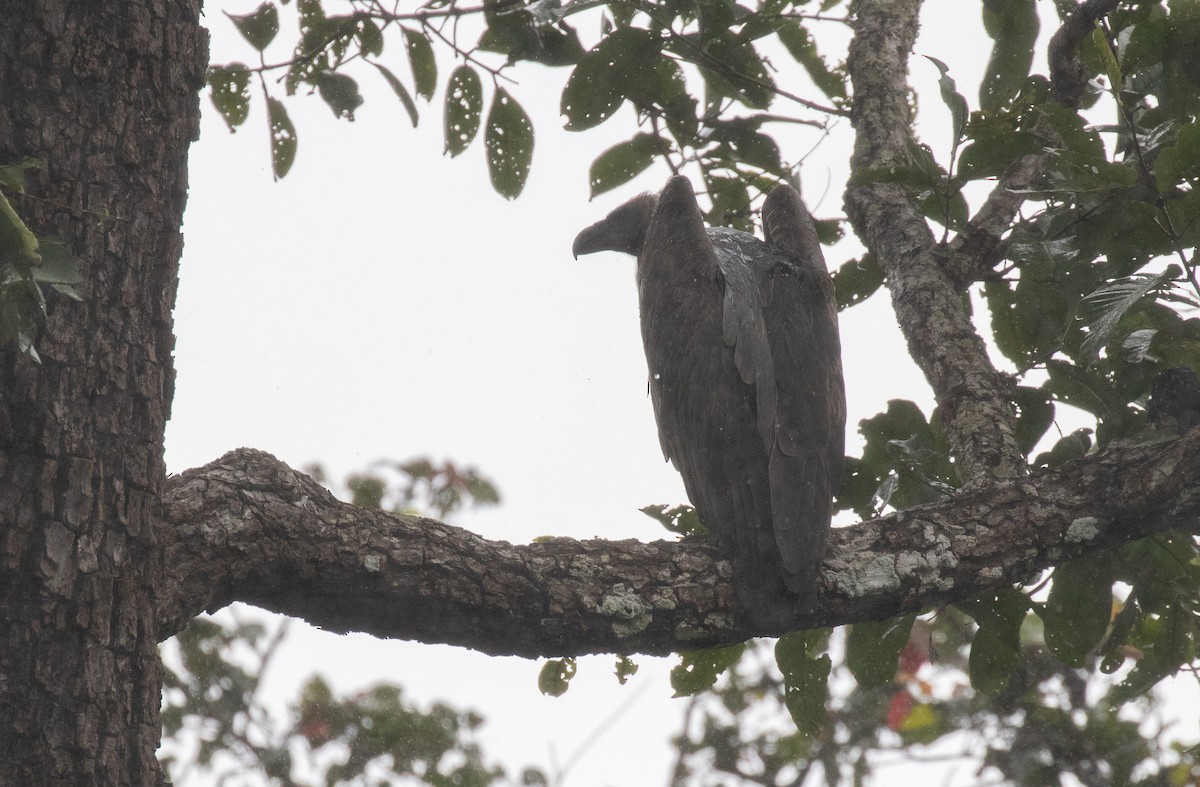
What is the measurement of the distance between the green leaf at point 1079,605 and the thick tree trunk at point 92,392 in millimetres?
2437

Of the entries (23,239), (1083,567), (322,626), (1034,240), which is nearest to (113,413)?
(23,239)

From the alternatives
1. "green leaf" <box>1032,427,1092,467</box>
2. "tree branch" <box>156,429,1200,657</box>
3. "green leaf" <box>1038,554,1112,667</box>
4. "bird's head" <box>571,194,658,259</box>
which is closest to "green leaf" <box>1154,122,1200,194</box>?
"tree branch" <box>156,429,1200,657</box>

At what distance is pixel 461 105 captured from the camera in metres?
3.65

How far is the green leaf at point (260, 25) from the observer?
3.55m

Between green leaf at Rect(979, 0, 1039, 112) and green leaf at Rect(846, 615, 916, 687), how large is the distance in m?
1.89

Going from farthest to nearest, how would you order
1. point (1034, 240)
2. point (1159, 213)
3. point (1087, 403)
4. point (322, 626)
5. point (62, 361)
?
point (1087, 403) → point (1034, 240) → point (1159, 213) → point (322, 626) → point (62, 361)

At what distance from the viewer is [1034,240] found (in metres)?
2.91

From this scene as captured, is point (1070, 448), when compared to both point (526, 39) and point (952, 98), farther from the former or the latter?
point (526, 39)

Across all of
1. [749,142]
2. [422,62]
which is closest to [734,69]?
[749,142]

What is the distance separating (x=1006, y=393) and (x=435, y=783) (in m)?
3.05

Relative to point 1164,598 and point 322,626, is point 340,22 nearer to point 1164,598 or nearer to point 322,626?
point 322,626

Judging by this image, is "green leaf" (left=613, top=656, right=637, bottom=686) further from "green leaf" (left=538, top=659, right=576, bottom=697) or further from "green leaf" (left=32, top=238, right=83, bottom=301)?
"green leaf" (left=32, top=238, right=83, bottom=301)

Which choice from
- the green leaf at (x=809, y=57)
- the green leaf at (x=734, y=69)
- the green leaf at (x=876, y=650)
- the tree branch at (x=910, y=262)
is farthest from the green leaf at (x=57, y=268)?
the green leaf at (x=809, y=57)

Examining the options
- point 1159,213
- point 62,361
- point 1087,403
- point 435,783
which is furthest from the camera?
point 435,783
